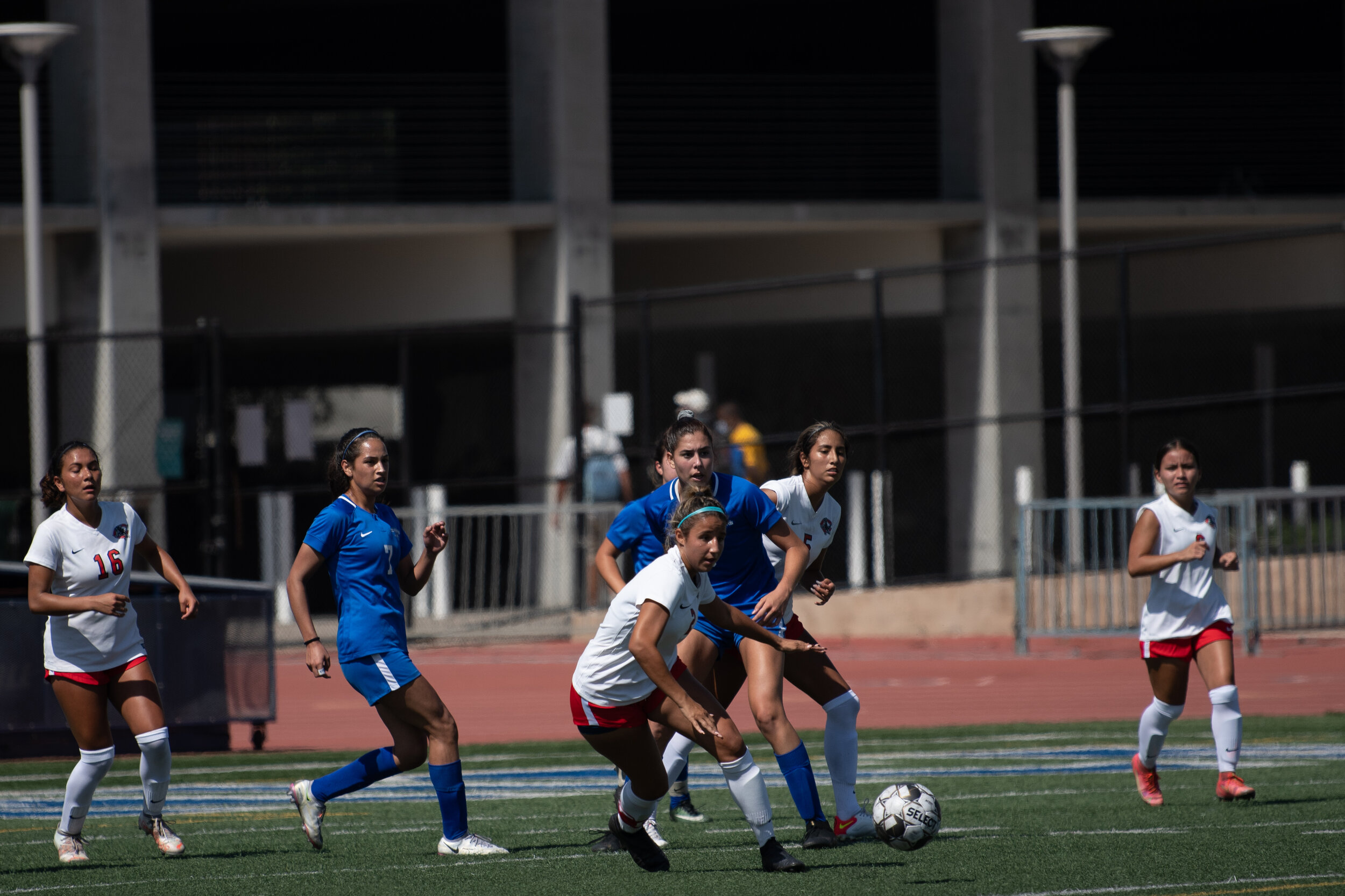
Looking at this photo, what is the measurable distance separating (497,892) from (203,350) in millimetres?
13542

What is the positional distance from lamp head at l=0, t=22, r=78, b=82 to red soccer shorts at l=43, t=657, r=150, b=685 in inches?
464

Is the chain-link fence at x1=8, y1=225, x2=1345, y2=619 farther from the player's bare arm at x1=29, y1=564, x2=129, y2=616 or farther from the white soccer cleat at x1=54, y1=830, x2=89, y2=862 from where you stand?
the white soccer cleat at x1=54, y1=830, x2=89, y2=862

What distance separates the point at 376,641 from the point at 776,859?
6.10 feet

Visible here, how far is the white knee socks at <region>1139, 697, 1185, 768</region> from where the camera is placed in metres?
8.58

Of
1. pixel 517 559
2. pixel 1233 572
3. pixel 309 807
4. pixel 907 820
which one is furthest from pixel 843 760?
pixel 517 559

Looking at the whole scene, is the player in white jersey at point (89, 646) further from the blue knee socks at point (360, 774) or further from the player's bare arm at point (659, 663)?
the player's bare arm at point (659, 663)

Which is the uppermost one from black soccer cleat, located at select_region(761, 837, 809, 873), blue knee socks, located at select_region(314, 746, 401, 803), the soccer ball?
blue knee socks, located at select_region(314, 746, 401, 803)

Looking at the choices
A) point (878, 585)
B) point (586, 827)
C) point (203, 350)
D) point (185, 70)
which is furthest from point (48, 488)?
point (185, 70)

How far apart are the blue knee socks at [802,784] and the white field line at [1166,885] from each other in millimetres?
1204

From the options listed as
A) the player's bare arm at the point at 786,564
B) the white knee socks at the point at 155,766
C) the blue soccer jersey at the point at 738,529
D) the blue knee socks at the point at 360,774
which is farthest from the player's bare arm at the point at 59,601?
the player's bare arm at the point at 786,564

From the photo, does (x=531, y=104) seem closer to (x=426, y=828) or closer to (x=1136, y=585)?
(x=1136, y=585)

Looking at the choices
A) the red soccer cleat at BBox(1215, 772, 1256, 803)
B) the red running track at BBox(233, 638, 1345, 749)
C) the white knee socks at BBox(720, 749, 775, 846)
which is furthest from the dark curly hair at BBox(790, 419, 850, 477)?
the red running track at BBox(233, 638, 1345, 749)

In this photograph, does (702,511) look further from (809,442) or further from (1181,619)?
(1181,619)

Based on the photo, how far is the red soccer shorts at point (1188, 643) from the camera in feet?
28.4
